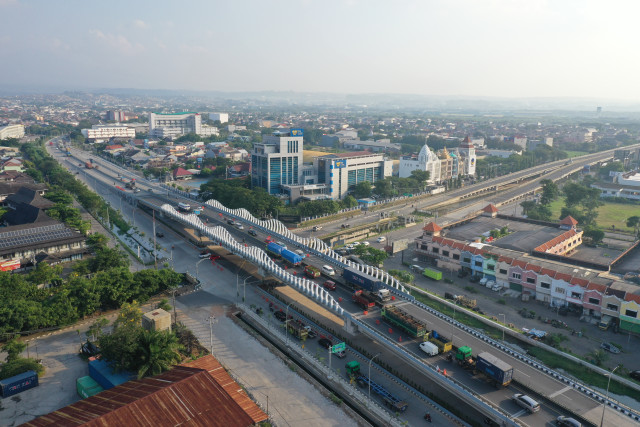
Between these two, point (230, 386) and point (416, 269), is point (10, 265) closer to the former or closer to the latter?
point (230, 386)

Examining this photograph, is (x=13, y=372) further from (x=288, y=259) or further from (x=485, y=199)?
(x=485, y=199)

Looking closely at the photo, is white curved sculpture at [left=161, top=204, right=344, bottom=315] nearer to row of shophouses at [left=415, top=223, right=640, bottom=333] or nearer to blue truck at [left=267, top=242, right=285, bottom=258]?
blue truck at [left=267, top=242, right=285, bottom=258]

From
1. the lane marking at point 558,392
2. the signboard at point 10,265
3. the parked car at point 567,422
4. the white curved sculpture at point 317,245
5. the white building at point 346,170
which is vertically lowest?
the signboard at point 10,265

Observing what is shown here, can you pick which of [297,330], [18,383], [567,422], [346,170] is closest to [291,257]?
[297,330]

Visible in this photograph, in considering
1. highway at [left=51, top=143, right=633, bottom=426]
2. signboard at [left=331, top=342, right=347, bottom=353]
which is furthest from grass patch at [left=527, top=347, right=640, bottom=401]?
signboard at [left=331, top=342, right=347, bottom=353]

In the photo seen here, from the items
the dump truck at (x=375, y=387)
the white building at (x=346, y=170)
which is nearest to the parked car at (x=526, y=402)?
the dump truck at (x=375, y=387)

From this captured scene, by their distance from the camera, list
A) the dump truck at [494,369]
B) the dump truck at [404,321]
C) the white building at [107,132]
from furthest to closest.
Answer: the white building at [107,132]
the dump truck at [404,321]
the dump truck at [494,369]

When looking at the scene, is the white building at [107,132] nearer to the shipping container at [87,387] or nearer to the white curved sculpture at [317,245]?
the white curved sculpture at [317,245]

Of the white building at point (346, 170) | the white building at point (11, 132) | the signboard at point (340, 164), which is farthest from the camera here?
the white building at point (11, 132)
